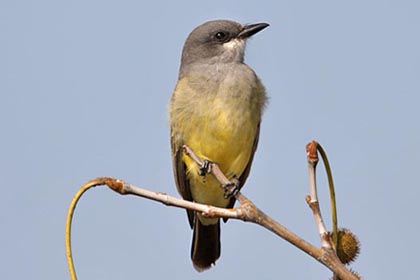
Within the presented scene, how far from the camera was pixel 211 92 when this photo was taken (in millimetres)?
6859

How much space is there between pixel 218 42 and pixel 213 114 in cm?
112

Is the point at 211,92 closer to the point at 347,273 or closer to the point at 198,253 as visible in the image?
the point at 198,253

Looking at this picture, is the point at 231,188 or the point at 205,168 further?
the point at 205,168

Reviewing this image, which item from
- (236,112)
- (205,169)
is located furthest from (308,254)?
(236,112)

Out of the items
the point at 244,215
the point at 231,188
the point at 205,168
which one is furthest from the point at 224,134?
the point at 244,215

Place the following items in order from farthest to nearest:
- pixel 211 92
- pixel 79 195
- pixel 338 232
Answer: pixel 211 92
pixel 338 232
pixel 79 195

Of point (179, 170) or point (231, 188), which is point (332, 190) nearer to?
point (231, 188)

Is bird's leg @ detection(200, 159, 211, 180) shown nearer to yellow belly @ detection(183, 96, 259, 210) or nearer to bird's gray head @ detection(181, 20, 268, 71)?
yellow belly @ detection(183, 96, 259, 210)

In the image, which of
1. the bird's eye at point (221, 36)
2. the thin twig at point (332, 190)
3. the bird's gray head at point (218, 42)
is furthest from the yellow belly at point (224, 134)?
the thin twig at point (332, 190)

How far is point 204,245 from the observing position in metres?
7.75

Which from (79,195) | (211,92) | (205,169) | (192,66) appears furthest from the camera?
(192,66)

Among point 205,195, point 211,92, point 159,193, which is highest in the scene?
point 211,92

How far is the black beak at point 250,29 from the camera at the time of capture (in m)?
7.25

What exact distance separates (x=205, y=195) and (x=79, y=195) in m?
4.45
